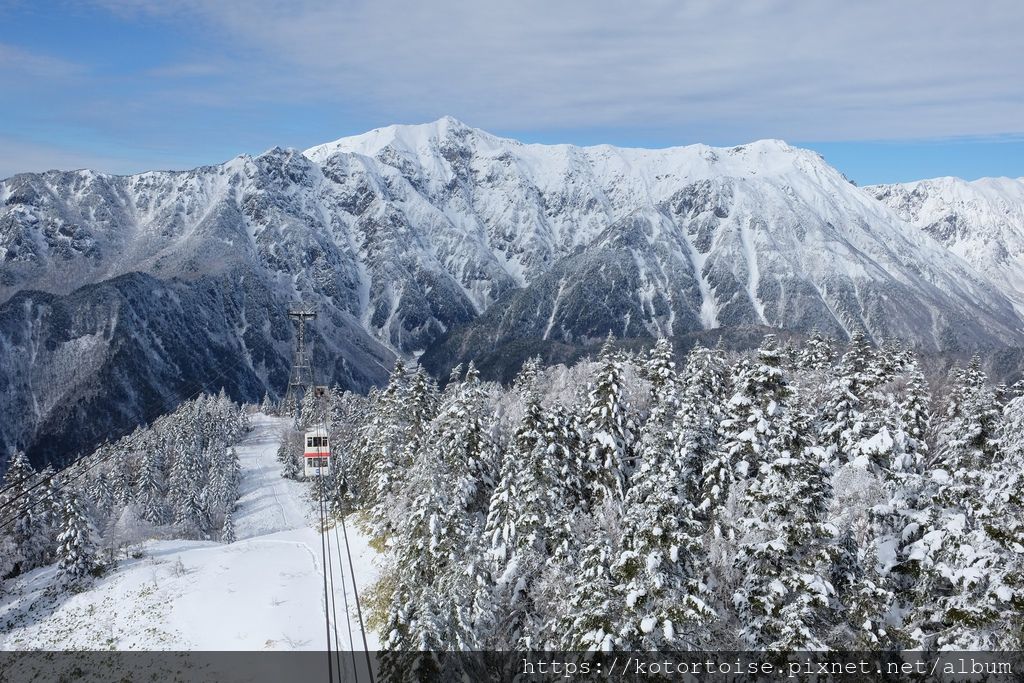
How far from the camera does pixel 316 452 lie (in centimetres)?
5572

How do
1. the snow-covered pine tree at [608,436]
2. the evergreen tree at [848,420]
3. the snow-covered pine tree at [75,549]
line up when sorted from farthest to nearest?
1. the snow-covered pine tree at [75,549]
2. the snow-covered pine tree at [608,436]
3. the evergreen tree at [848,420]

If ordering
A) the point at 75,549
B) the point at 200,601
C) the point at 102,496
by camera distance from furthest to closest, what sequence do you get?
1. the point at 102,496
2. the point at 75,549
3. the point at 200,601

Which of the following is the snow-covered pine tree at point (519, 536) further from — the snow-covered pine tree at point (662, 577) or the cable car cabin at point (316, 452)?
the cable car cabin at point (316, 452)

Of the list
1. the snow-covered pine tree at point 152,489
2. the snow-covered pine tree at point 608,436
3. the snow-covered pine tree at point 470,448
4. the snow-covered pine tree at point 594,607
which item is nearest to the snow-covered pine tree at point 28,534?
the snow-covered pine tree at point 152,489

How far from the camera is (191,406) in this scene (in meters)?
129

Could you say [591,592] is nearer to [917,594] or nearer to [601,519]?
[601,519]

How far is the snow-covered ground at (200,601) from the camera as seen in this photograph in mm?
38031

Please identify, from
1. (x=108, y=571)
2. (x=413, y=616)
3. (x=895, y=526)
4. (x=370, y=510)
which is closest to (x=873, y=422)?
(x=895, y=526)

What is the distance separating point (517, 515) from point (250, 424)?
14091 cm

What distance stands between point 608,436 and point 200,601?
28235 millimetres

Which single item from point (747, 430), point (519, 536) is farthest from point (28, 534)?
point (747, 430)

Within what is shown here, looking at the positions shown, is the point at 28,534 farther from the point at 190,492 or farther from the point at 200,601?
the point at 200,601

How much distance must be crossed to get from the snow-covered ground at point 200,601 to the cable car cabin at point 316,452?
19.1ft

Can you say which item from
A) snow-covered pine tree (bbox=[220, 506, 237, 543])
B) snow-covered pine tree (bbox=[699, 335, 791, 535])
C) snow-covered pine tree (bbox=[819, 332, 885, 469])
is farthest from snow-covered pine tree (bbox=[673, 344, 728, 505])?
snow-covered pine tree (bbox=[220, 506, 237, 543])
